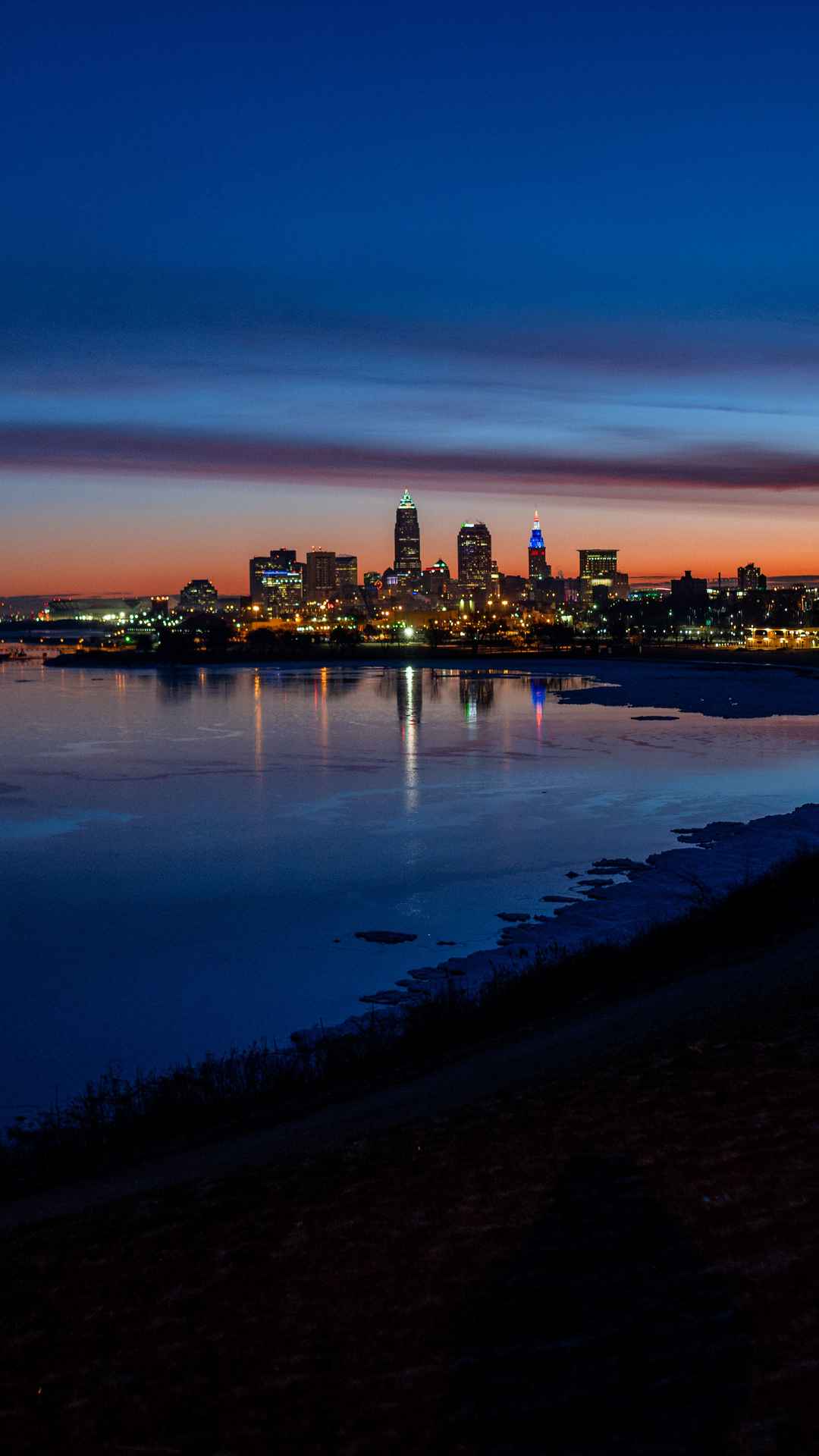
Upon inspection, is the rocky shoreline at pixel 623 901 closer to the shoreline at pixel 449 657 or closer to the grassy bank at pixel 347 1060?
the grassy bank at pixel 347 1060

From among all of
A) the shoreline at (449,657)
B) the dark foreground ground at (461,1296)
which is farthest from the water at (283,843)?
the shoreline at (449,657)

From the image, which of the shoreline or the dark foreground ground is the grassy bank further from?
the shoreline

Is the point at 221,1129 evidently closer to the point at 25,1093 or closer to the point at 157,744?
the point at 25,1093

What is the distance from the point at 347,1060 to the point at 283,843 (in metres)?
12.1

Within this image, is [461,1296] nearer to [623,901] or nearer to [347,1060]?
[347,1060]

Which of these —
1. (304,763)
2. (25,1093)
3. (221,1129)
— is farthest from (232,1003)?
(304,763)

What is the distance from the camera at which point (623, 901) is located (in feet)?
52.7

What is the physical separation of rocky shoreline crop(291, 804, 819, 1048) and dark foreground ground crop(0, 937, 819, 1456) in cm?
410

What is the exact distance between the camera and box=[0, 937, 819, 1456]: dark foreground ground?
455 centimetres

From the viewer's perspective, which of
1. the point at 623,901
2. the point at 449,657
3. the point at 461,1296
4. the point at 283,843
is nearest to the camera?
the point at 461,1296

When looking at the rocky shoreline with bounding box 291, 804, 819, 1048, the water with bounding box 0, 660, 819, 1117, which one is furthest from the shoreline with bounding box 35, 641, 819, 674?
the rocky shoreline with bounding box 291, 804, 819, 1048

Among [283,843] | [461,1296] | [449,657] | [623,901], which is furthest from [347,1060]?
[449,657]

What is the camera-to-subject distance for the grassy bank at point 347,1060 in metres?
8.41

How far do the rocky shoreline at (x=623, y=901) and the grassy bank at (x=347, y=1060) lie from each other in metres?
0.43
